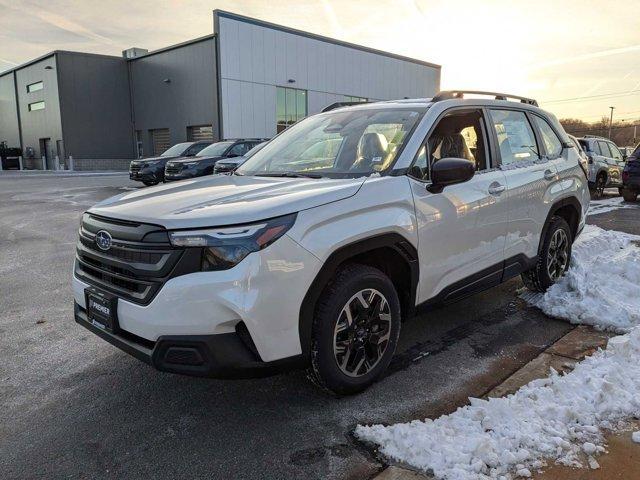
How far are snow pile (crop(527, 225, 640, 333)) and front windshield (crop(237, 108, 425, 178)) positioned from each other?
2.29 metres

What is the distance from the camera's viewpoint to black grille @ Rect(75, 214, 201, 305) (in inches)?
99.3

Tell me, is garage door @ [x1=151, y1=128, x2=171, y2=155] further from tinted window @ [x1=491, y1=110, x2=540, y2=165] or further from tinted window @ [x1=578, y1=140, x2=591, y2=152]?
tinted window @ [x1=491, y1=110, x2=540, y2=165]

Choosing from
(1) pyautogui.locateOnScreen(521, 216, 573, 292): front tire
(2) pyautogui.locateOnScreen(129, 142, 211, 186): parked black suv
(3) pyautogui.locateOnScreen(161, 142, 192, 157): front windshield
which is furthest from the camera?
(3) pyautogui.locateOnScreen(161, 142, 192, 157): front windshield

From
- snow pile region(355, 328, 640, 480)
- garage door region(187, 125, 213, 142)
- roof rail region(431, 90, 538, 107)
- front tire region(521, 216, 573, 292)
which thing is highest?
garage door region(187, 125, 213, 142)

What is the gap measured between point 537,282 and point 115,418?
13.0 feet

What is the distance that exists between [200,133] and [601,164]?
2335 centimetres

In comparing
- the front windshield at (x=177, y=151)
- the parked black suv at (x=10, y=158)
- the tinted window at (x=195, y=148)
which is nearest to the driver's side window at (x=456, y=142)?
the tinted window at (x=195, y=148)

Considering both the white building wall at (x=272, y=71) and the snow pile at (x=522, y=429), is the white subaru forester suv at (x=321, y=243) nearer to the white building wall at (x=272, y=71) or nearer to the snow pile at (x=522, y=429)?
the snow pile at (x=522, y=429)

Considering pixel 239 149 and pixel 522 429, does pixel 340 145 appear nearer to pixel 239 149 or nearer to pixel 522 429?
pixel 522 429

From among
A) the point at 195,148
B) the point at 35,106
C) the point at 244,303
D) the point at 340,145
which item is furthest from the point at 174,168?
the point at 35,106

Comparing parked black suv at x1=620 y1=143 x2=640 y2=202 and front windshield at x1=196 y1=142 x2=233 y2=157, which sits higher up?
front windshield at x1=196 y1=142 x2=233 y2=157

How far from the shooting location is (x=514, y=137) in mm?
4582

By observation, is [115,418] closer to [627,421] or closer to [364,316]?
[364,316]

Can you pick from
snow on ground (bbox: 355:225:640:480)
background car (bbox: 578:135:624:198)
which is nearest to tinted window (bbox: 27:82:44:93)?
background car (bbox: 578:135:624:198)
